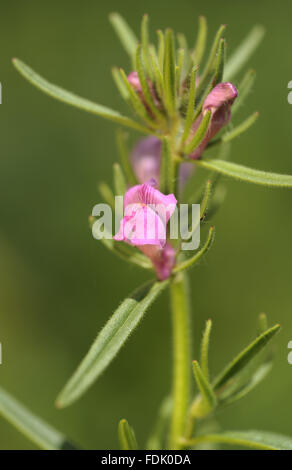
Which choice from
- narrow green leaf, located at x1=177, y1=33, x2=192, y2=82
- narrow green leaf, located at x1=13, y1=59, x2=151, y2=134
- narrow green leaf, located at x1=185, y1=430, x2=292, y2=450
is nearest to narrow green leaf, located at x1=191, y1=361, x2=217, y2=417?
narrow green leaf, located at x1=185, y1=430, x2=292, y2=450

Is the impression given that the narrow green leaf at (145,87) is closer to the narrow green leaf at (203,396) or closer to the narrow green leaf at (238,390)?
the narrow green leaf at (203,396)

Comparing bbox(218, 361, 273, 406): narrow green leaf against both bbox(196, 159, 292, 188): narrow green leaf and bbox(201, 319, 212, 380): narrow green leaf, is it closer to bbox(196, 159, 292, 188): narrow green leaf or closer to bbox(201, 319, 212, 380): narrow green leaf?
bbox(201, 319, 212, 380): narrow green leaf

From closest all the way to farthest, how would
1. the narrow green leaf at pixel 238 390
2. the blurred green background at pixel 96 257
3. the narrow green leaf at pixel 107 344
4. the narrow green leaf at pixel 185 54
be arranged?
the narrow green leaf at pixel 107 344
the narrow green leaf at pixel 238 390
the narrow green leaf at pixel 185 54
the blurred green background at pixel 96 257

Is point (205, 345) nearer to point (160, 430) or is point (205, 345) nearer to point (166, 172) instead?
point (166, 172)

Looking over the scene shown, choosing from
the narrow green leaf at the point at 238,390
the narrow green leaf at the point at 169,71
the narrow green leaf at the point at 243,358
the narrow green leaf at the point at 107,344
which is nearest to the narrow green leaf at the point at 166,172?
the narrow green leaf at the point at 169,71

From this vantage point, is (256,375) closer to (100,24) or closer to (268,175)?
(268,175)
